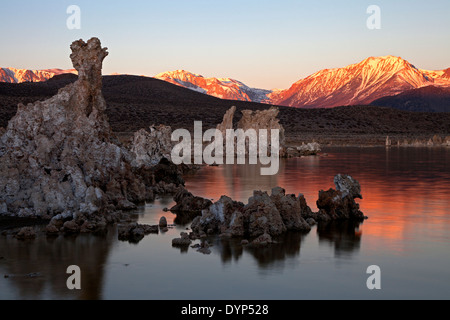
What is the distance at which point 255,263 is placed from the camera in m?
15.2

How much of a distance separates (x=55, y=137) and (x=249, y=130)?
35094 millimetres

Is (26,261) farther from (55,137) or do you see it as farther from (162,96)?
(162,96)

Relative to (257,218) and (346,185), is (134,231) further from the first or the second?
(346,185)

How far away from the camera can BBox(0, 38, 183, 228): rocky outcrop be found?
2048 centimetres

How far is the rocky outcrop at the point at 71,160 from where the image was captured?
806 inches

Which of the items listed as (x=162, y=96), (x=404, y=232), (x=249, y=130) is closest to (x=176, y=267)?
(x=404, y=232)

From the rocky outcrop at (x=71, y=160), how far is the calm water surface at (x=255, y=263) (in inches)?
69.8

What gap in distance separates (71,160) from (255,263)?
29.0 ft
